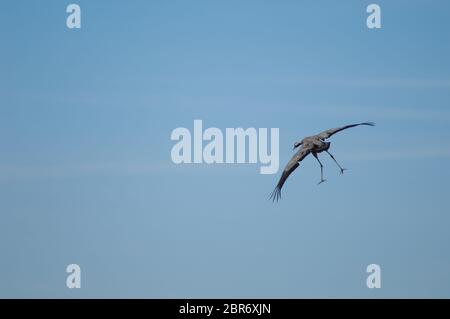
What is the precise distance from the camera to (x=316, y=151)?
21531 mm
